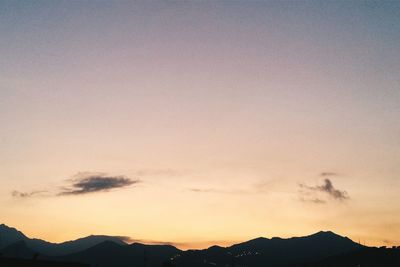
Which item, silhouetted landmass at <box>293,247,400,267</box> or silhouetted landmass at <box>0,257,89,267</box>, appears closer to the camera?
silhouetted landmass at <box>0,257,89,267</box>

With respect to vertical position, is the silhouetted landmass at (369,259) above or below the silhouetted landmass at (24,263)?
above

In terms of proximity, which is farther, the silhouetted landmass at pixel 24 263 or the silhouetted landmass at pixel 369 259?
the silhouetted landmass at pixel 369 259

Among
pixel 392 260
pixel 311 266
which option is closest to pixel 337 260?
pixel 311 266

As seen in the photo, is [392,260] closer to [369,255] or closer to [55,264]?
[369,255]

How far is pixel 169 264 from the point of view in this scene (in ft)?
180

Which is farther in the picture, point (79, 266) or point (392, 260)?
point (392, 260)

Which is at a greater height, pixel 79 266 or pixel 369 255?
pixel 369 255

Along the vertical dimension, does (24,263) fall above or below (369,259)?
below

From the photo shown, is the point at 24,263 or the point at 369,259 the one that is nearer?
the point at 24,263

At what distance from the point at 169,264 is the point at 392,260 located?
11886cm

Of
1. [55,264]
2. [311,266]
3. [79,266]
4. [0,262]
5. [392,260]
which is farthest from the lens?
[311,266]

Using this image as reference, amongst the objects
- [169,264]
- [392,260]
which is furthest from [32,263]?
[392,260]

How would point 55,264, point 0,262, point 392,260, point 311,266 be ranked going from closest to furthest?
point 0,262, point 55,264, point 392,260, point 311,266

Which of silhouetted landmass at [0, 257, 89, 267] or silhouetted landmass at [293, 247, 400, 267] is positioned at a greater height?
silhouetted landmass at [293, 247, 400, 267]
